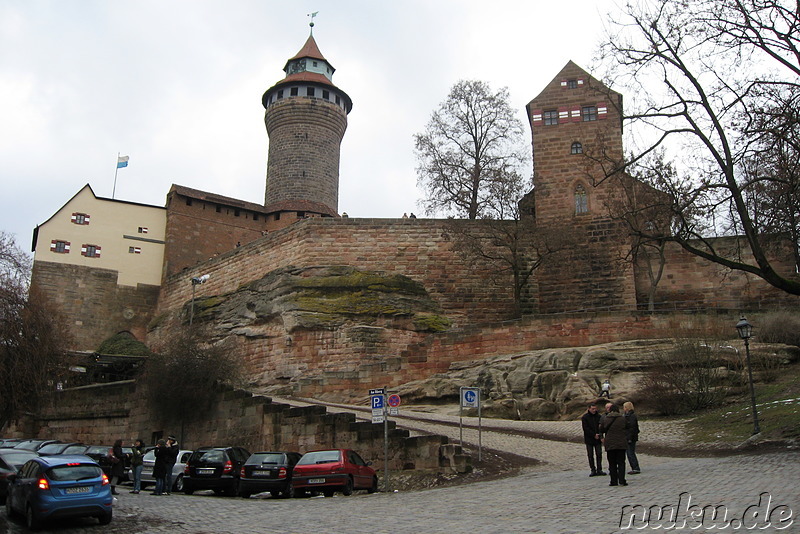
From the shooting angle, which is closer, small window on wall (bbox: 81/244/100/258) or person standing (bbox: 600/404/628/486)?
person standing (bbox: 600/404/628/486)

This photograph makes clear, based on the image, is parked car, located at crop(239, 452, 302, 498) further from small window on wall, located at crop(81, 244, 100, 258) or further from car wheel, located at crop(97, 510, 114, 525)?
small window on wall, located at crop(81, 244, 100, 258)

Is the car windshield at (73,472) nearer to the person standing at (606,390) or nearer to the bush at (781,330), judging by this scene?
the person standing at (606,390)

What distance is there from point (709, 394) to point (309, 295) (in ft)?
51.9

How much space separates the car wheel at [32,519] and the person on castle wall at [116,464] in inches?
226

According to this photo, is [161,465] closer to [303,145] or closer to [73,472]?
[73,472]

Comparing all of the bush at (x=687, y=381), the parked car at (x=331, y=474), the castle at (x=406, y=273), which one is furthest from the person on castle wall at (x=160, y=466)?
the bush at (x=687, y=381)

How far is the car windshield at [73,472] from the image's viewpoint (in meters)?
11.7

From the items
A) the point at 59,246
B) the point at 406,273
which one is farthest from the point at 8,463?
the point at 59,246

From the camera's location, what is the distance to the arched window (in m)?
32.0

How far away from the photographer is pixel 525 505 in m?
10.7

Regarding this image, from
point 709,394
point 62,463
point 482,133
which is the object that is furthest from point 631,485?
point 482,133

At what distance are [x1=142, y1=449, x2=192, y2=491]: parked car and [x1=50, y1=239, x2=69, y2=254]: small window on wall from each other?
25.3 metres

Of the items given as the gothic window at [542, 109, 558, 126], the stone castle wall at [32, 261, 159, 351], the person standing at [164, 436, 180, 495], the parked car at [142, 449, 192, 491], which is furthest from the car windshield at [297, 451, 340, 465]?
the stone castle wall at [32, 261, 159, 351]

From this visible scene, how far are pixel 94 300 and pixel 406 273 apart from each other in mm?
19131
